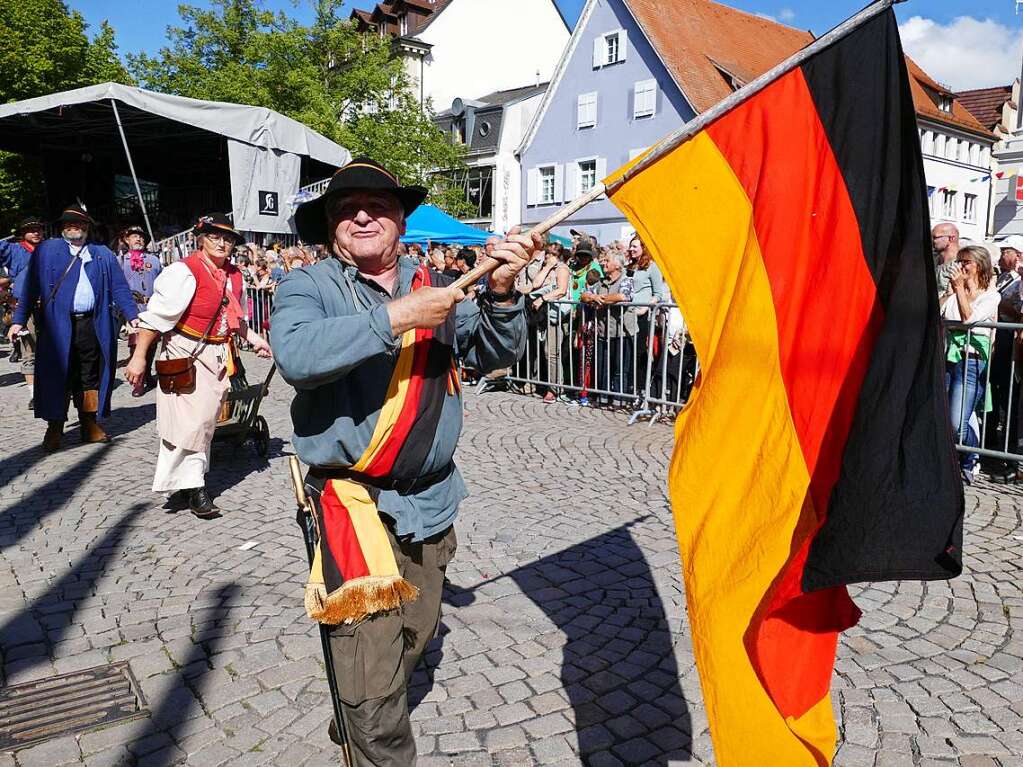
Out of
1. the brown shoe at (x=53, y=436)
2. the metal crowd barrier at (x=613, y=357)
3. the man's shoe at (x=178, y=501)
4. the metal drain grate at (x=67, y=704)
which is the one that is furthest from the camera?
the metal crowd barrier at (x=613, y=357)

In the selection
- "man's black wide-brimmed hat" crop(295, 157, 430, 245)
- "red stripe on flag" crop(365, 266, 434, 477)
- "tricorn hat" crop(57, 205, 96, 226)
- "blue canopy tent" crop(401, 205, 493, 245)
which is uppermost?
"blue canopy tent" crop(401, 205, 493, 245)

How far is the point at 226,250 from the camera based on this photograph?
5957mm

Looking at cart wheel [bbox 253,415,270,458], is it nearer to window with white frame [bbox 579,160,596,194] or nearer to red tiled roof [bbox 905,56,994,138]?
window with white frame [bbox 579,160,596,194]

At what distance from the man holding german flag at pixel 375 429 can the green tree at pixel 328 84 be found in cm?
3016

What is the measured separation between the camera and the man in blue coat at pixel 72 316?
7.66 m

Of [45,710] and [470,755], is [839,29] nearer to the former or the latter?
[470,755]

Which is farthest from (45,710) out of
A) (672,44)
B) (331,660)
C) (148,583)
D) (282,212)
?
(672,44)

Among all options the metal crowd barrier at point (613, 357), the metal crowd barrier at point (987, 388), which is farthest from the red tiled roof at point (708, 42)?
the metal crowd barrier at point (987, 388)

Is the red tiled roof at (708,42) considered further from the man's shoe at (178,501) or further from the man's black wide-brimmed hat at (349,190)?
the man's black wide-brimmed hat at (349,190)

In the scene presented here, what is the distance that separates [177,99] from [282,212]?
8.52 ft

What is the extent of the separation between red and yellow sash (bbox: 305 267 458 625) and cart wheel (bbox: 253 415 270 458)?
5.12 meters

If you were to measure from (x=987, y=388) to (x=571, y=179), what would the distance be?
29.3 meters

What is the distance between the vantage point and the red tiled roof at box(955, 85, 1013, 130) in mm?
47625

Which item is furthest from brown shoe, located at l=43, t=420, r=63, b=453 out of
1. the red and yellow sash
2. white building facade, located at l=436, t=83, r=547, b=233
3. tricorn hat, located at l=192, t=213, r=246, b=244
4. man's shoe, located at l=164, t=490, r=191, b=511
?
white building facade, located at l=436, t=83, r=547, b=233
